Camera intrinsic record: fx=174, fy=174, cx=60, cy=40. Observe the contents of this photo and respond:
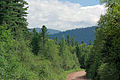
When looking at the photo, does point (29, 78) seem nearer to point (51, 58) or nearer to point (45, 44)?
point (51, 58)

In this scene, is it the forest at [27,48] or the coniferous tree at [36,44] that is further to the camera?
the coniferous tree at [36,44]

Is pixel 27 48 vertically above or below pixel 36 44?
above

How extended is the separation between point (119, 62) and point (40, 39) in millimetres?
39150

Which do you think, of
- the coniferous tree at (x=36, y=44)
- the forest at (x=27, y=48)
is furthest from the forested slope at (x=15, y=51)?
the coniferous tree at (x=36, y=44)

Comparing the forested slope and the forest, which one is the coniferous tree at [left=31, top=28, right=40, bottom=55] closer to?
the forest

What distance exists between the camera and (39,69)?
87.7 feet

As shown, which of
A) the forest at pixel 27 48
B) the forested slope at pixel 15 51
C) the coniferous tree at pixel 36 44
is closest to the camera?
the forest at pixel 27 48

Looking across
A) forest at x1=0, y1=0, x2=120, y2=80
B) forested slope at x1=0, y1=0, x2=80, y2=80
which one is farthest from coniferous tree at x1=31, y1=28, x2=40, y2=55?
forested slope at x1=0, y1=0, x2=80, y2=80

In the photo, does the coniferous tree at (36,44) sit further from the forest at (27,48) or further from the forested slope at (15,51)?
the forested slope at (15,51)

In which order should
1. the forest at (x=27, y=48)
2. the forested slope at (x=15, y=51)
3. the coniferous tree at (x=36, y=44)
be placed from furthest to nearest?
the coniferous tree at (x=36, y=44), the forested slope at (x=15, y=51), the forest at (x=27, y=48)

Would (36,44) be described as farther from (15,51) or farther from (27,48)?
(15,51)

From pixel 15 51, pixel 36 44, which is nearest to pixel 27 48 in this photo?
pixel 15 51

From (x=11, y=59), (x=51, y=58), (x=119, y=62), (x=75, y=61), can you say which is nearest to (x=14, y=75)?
(x=11, y=59)

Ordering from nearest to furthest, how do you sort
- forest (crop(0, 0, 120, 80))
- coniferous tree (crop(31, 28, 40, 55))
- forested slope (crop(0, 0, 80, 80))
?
forest (crop(0, 0, 120, 80)) < forested slope (crop(0, 0, 80, 80)) < coniferous tree (crop(31, 28, 40, 55))
